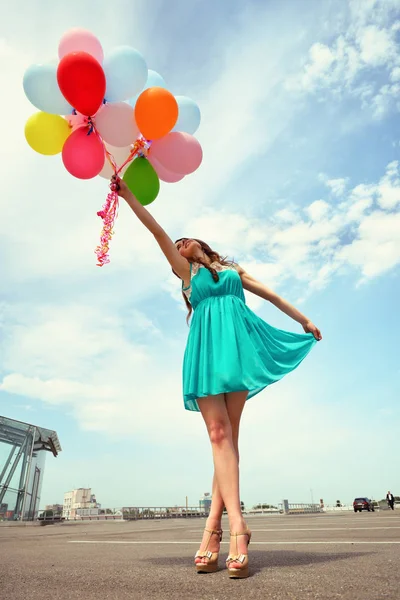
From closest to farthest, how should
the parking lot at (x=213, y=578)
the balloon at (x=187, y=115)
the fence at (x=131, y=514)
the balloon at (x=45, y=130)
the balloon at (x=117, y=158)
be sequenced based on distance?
the parking lot at (x=213, y=578) → the balloon at (x=45, y=130) → the balloon at (x=117, y=158) → the balloon at (x=187, y=115) → the fence at (x=131, y=514)

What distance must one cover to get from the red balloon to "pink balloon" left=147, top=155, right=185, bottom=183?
0.67m

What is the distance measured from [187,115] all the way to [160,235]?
161 cm

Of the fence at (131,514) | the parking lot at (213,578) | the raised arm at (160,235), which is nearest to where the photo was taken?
the parking lot at (213,578)

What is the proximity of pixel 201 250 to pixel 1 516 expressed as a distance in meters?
16.7

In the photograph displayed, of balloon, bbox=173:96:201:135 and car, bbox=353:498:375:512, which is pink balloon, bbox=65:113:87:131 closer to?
balloon, bbox=173:96:201:135

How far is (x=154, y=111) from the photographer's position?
3277 mm

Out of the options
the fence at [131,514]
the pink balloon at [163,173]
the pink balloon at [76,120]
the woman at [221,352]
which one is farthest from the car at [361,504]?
the pink balloon at [76,120]

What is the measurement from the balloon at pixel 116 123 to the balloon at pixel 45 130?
0.39m

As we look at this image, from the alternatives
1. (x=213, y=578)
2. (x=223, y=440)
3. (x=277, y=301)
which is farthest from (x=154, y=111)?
(x=213, y=578)

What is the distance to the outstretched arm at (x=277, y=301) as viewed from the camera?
10.1ft

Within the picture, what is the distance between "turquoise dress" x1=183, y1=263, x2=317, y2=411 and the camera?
2508mm

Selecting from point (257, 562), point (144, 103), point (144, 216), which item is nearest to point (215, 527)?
point (257, 562)

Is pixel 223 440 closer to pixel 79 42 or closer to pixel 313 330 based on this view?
pixel 313 330

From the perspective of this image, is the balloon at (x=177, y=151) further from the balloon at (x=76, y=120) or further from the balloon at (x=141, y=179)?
the balloon at (x=76, y=120)
